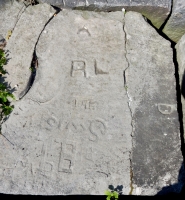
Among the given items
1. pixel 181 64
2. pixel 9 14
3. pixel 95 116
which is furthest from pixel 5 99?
pixel 181 64

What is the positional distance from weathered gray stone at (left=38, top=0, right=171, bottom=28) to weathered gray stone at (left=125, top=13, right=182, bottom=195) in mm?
100

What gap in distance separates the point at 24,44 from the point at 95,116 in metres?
0.94

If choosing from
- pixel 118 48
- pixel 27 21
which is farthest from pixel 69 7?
pixel 118 48

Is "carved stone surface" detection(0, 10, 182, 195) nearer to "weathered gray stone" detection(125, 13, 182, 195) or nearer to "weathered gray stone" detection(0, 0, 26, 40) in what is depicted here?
"weathered gray stone" detection(125, 13, 182, 195)

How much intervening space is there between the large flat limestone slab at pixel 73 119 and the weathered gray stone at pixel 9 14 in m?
0.35

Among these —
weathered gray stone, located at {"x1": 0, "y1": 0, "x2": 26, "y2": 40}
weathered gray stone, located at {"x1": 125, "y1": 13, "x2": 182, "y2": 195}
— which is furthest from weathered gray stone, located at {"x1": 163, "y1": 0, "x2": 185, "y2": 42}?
weathered gray stone, located at {"x1": 0, "y1": 0, "x2": 26, "y2": 40}

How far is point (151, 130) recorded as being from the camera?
2184mm

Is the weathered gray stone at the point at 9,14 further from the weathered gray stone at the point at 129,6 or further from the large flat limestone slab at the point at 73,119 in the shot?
the large flat limestone slab at the point at 73,119

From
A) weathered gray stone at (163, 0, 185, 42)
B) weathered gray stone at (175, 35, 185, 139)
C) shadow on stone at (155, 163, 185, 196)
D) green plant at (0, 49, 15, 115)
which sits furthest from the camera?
weathered gray stone at (163, 0, 185, 42)

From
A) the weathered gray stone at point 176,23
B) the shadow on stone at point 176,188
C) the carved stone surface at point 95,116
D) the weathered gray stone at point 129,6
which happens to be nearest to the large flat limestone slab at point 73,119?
the carved stone surface at point 95,116

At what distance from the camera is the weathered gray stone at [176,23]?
265cm

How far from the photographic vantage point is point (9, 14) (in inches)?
108

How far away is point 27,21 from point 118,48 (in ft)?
2.93

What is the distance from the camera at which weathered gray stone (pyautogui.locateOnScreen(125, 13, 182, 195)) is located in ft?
6.75
